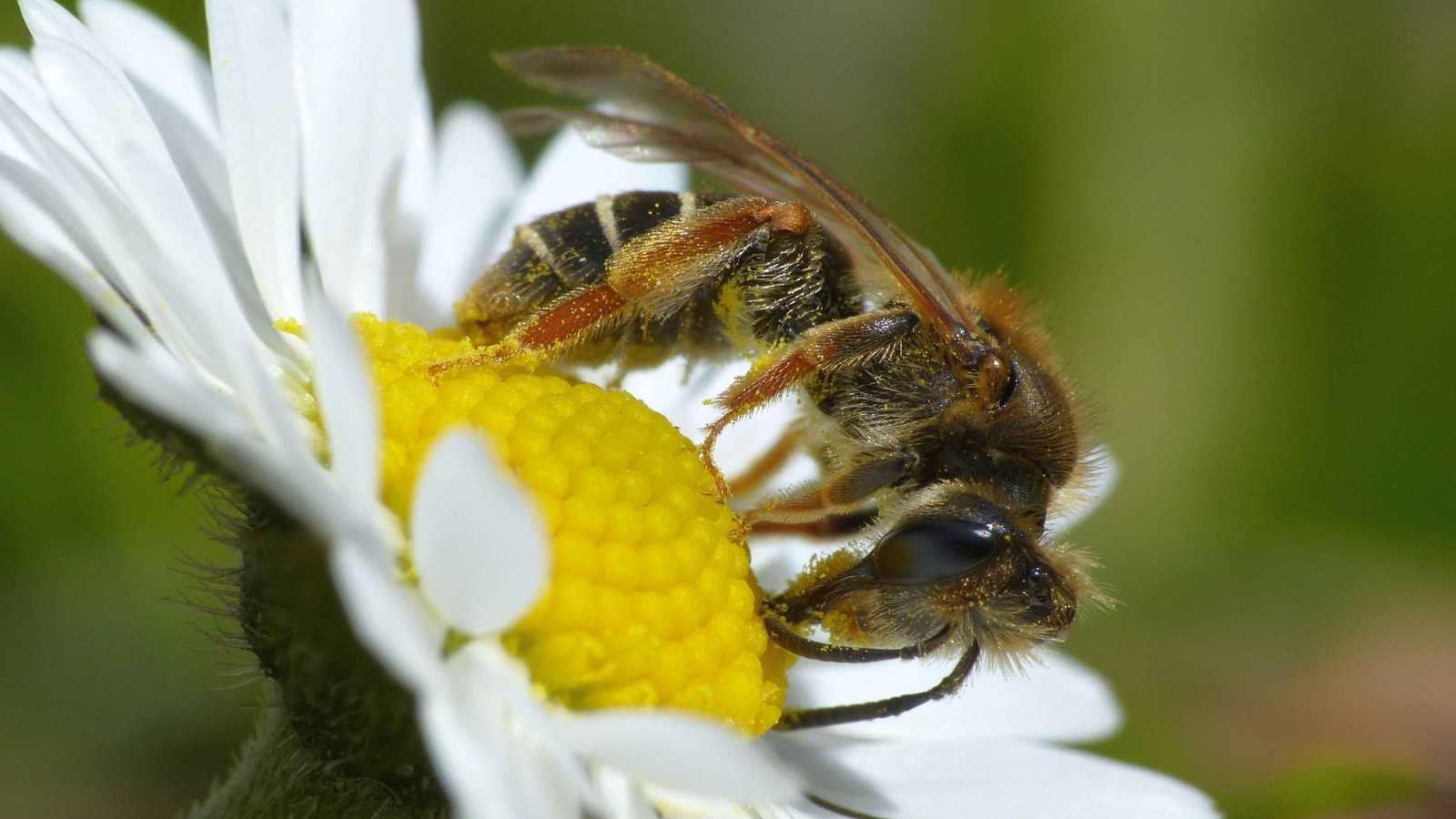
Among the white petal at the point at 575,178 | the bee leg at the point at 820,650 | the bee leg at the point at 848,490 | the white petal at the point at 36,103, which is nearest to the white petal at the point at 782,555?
the bee leg at the point at 848,490

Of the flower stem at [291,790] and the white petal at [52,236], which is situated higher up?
the white petal at [52,236]

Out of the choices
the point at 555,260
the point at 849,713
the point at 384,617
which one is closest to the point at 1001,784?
the point at 849,713

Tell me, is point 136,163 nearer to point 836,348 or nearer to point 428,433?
point 428,433

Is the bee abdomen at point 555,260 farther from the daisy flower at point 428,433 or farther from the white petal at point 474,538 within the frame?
the white petal at point 474,538

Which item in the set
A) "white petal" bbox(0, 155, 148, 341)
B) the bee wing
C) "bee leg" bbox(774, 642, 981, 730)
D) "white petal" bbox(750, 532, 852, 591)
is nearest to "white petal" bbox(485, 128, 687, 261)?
the bee wing

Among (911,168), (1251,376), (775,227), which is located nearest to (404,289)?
(775,227)

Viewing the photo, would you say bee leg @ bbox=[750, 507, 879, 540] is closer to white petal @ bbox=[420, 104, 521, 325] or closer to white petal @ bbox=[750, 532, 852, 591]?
white petal @ bbox=[750, 532, 852, 591]
